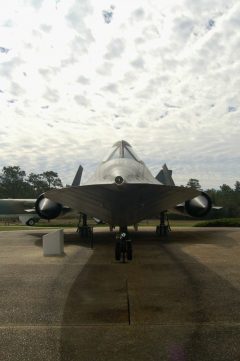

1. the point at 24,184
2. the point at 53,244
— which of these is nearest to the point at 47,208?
the point at 53,244

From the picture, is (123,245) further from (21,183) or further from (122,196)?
(21,183)

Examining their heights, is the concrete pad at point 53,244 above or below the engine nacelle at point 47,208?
below

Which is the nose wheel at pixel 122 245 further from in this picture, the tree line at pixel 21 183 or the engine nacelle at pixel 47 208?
the tree line at pixel 21 183

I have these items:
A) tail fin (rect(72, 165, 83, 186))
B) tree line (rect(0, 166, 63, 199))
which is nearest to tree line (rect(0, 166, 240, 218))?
tree line (rect(0, 166, 63, 199))

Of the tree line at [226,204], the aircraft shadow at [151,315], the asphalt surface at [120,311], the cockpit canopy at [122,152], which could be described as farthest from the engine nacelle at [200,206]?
the tree line at [226,204]

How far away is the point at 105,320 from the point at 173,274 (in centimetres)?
326

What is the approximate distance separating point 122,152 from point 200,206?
17.0 ft

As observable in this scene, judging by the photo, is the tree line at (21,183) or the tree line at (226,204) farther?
the tree line at (21,183)

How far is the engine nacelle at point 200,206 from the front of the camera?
1600 cm

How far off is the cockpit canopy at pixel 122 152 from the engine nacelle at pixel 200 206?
4.33 m

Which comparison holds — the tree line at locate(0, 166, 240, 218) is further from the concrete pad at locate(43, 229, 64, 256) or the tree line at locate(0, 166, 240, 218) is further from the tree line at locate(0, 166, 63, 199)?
the concrete pad at locate(43, 229, 64, 256)

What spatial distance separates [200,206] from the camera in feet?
53.2

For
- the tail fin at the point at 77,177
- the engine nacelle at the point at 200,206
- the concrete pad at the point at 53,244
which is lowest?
the concrete pad at the point at 53,244

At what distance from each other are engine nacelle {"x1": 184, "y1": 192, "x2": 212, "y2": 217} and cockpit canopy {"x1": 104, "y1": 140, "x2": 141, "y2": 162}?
4.33 m
